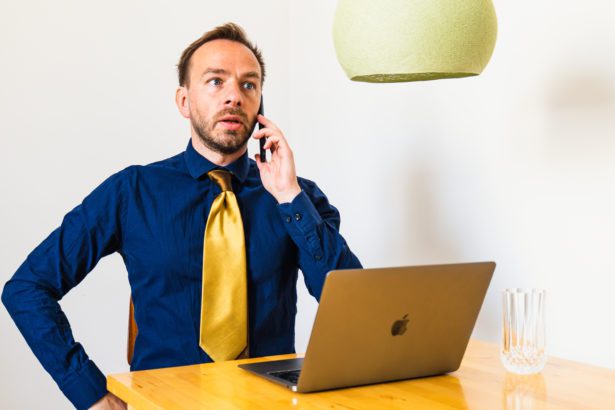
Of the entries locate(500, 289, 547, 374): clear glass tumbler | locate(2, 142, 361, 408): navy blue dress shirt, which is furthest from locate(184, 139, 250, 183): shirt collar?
locate(500, 289, 547, 374): clear glass tumbler

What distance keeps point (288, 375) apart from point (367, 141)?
1.57m

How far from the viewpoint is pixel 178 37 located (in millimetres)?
3432

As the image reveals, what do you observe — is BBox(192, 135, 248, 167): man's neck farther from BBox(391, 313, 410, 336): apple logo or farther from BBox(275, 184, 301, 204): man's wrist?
BBox(391, 313, 410, 336): apple logo

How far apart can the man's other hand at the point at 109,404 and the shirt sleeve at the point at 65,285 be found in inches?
0.6

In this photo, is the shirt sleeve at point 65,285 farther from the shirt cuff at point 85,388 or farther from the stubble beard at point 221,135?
the stubble beard at point 221,135

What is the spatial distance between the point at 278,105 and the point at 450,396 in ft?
7.46

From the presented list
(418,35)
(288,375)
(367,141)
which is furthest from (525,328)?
(367,141)

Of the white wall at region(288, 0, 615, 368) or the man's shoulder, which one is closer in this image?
the white wall at region(288, 0, 615, 368)

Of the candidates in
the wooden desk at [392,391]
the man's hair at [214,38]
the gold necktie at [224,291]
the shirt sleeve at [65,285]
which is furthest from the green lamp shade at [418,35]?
the shirt sleeve at [65,285]

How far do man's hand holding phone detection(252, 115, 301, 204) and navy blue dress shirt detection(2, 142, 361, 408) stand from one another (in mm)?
37

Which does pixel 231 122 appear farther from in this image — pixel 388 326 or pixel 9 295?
pixel 388 326

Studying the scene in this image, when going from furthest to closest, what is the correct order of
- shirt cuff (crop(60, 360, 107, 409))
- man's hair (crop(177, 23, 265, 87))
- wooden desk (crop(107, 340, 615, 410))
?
1. man's hair (crop(177, 23, 265, 87))
2. shirt cuff (crop(60, 360, 107, 409))
3. wooden desk (crop(107, 340, 615, 410))

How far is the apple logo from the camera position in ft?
5.35

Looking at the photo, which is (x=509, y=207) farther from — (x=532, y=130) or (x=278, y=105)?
(x=278, y=105)
